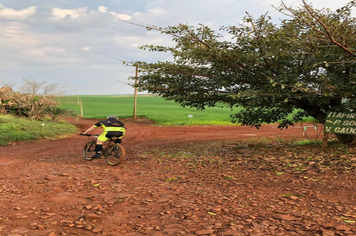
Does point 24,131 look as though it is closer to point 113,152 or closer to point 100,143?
point 100,143

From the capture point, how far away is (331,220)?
426 cm

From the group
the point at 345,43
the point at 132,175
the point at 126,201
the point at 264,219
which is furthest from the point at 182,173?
the point at 345,43

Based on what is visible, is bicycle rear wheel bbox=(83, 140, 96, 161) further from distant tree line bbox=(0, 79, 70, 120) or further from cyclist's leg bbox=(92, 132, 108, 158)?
distant tree line bbox=(0, 79, 70, 120)

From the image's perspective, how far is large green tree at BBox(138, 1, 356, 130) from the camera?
759cm

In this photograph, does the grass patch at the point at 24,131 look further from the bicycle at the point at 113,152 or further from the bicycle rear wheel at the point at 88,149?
the bicycle at the point at 113,152

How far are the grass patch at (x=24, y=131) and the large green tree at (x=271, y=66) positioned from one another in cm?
842

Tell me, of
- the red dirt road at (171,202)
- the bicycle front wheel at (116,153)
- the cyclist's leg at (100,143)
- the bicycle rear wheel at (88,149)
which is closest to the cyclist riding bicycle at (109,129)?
the cyclist's leg at (100,143)

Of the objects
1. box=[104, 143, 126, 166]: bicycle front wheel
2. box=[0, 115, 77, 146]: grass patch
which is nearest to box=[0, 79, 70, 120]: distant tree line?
box=[0, 115, 77, 146]: grass patch

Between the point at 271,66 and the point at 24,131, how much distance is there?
545 inches

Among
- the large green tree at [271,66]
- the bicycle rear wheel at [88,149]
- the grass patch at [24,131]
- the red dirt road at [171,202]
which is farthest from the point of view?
the grass patch at [24,131]

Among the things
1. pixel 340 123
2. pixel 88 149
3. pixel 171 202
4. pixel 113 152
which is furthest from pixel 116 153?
pixel 340 123

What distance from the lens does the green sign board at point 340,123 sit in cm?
888

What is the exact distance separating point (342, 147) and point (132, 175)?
6.42 metres

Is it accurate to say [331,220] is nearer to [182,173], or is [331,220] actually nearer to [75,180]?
[182,173]
